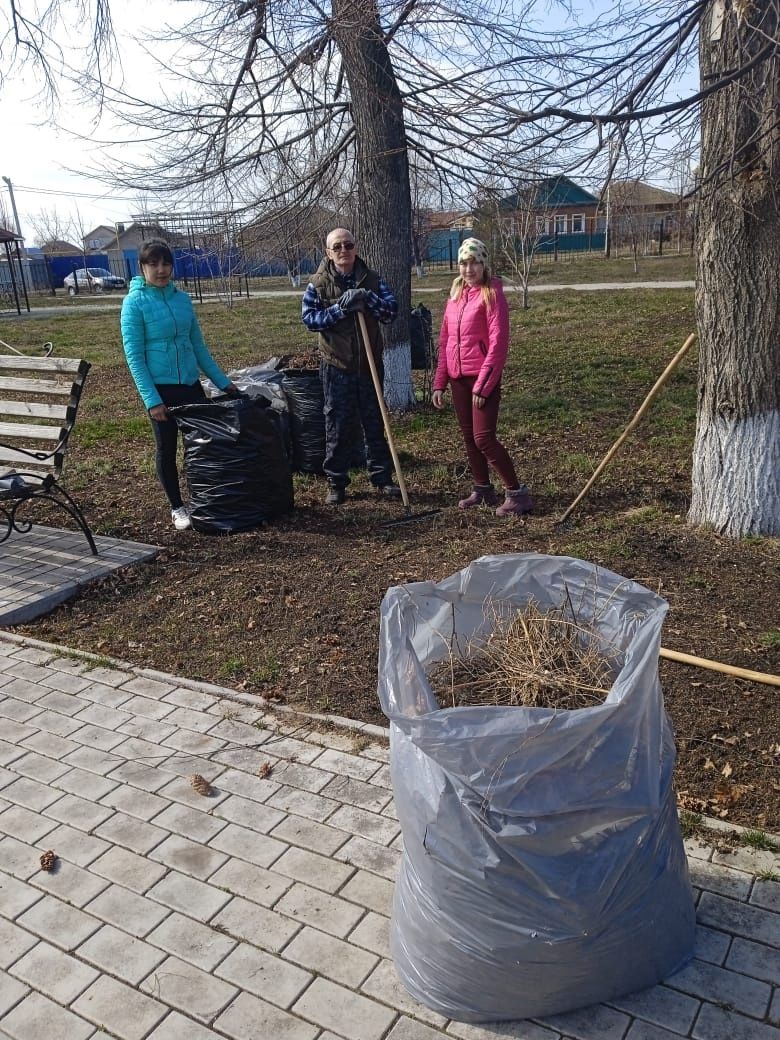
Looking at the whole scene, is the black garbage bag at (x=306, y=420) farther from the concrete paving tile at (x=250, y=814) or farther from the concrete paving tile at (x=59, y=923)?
the concrete paving tile at (x=59, y=923)

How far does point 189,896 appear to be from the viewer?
2525 millimetres

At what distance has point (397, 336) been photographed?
8195 mm

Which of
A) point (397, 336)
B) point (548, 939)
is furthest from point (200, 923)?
point (397, 336)

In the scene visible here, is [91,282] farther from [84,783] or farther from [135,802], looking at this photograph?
[135,802]

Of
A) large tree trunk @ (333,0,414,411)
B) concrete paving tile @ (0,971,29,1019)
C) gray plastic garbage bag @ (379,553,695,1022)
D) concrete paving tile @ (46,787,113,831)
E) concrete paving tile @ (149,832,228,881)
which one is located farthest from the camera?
large tree trunk @ (333,0,414,411)

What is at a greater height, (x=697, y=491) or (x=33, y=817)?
(x=697, y=491)

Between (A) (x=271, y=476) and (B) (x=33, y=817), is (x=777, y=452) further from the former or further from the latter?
(B) (x=33, y=817)

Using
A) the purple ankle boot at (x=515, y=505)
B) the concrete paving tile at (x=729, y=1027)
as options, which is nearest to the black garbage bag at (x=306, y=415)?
the purple ankle boot at (x=515, y=505)

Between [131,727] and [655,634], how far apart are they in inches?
88.3

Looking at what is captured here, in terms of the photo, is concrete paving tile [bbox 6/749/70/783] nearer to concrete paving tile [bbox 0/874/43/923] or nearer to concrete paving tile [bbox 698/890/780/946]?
concrete paving tile [bbox 0/874/43/923]

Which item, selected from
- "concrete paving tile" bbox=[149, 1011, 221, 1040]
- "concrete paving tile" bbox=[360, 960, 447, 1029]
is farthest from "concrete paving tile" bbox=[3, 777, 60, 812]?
"concrete paving tile" bbox=[360, 960, 447, 1029]

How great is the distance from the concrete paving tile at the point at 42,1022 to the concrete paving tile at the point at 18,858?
51cm

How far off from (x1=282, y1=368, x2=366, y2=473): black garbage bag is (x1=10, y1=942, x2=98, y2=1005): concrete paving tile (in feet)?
14.6

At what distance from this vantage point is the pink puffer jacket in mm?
5207
